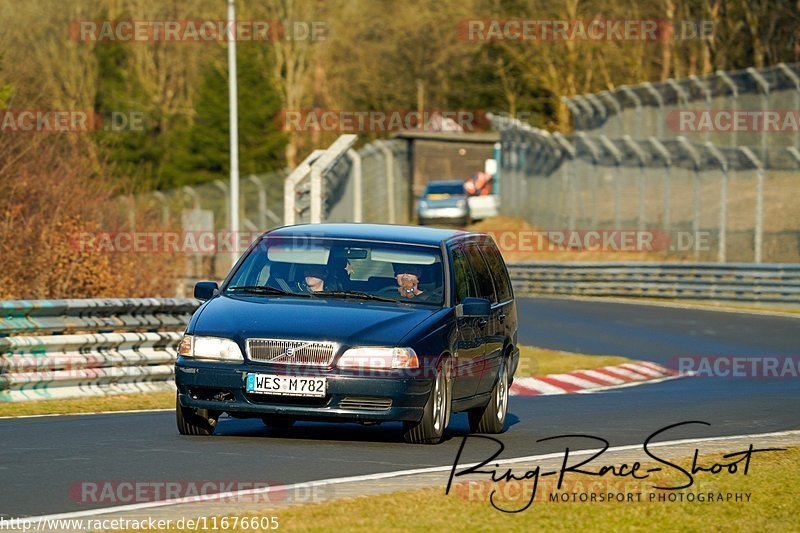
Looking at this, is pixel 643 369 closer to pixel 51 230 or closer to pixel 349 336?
pixel 51 230

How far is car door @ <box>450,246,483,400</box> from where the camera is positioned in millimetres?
11562

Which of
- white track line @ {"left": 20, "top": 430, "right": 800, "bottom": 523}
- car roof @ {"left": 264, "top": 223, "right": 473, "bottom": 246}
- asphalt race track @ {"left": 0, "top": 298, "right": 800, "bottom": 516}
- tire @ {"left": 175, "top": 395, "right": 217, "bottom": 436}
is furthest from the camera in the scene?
car roof @ {"left": 264, "top": 223, "right": 473, "bottom": 246}

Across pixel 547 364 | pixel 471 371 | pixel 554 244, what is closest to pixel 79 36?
pixel 554 244

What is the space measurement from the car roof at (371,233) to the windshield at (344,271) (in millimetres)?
74

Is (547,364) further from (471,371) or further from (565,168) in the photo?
(565,168)

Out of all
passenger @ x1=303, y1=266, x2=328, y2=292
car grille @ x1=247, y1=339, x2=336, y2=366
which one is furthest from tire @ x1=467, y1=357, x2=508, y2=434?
car grille @ x1=247, y1=339, x2=336, y2=366

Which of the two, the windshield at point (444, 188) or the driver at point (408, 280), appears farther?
the windshield at point (444, 188)

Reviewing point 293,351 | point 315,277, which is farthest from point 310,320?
point 315,277

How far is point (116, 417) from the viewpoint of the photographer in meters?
13.3

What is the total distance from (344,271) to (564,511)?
3.83 meters

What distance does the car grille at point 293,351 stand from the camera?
34.9 feet

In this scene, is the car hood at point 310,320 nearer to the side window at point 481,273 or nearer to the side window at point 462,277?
the side window at point 462,277

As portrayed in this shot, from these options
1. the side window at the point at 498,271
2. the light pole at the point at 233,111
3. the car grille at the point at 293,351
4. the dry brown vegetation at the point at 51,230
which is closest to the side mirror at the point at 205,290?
the car grille at the point at 293,351

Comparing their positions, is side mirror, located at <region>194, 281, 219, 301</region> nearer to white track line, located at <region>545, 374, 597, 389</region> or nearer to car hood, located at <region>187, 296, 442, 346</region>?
car hood, located at <region>187, 296, 442, 346</region>
